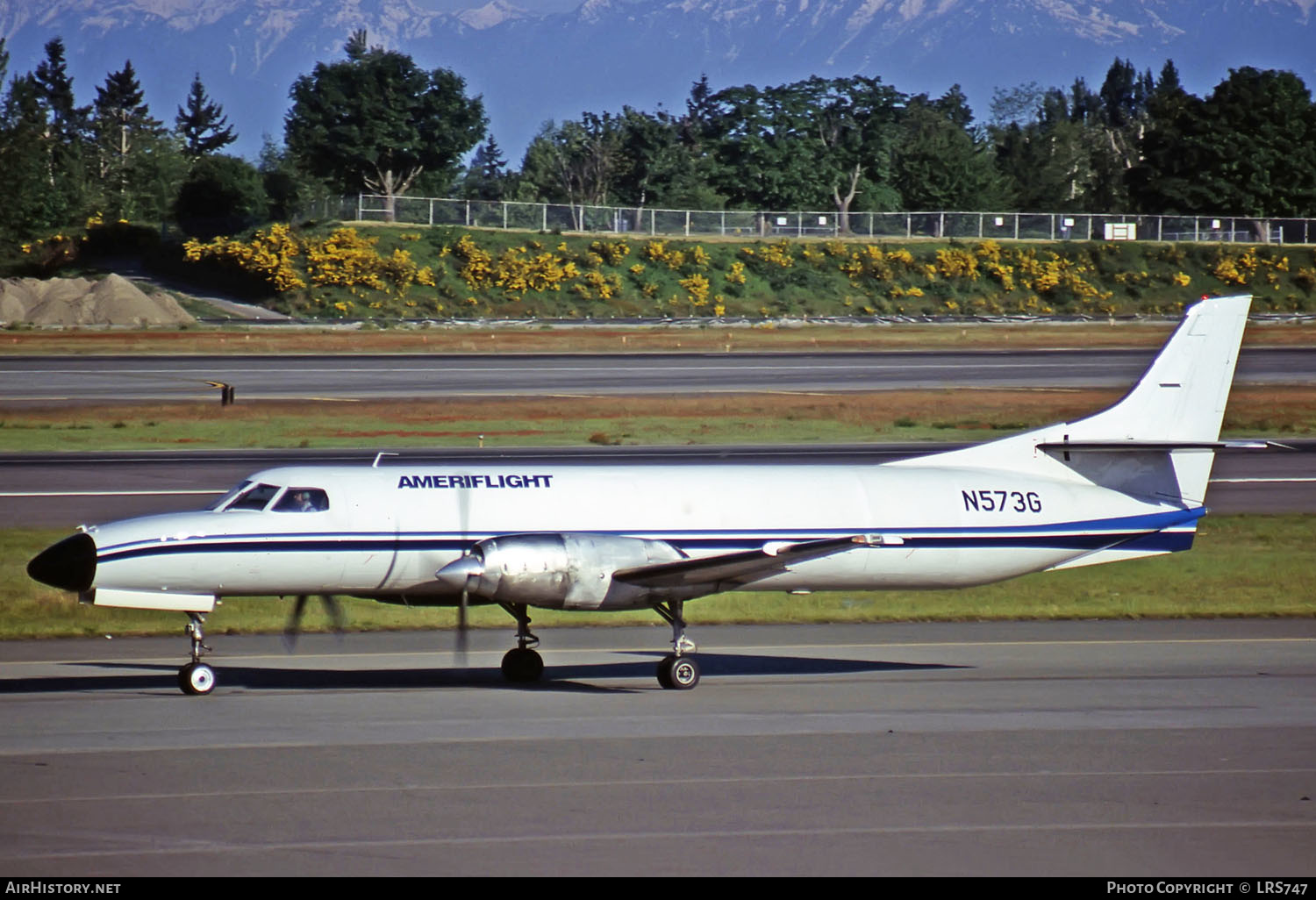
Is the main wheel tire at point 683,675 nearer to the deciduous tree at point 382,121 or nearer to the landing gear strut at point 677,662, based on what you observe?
the landing gear strut at point 677,662

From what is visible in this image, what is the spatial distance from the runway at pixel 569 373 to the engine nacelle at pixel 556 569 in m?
36.9

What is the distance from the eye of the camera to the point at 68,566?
15930 millimetres

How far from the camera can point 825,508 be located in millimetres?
18328

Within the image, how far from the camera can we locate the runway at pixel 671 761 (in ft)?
34.9

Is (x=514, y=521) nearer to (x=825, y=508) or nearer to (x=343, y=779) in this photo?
(x=825, y=508)

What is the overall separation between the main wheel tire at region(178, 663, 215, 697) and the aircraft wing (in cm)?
476

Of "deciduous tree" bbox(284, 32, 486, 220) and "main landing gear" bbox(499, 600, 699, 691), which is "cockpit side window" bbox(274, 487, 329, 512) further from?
"deciduous tree" bbox(284, 32, 486, 220)

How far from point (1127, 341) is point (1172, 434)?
183 feet

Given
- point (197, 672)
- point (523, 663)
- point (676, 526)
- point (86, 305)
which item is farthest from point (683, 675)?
point (86, 305)

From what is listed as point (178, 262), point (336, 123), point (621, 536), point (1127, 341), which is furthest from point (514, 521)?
point (336, 123)

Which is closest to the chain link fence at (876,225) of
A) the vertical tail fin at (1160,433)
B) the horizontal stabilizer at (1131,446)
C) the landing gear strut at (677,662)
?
the vertical tail fin at (1160,433)

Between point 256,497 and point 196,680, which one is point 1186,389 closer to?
point 256,497

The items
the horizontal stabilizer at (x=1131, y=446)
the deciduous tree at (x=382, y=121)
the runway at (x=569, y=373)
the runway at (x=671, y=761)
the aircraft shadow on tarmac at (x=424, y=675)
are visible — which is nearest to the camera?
the runway at (x=671, y=761)

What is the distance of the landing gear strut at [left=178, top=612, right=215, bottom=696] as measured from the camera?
55.0 feet
